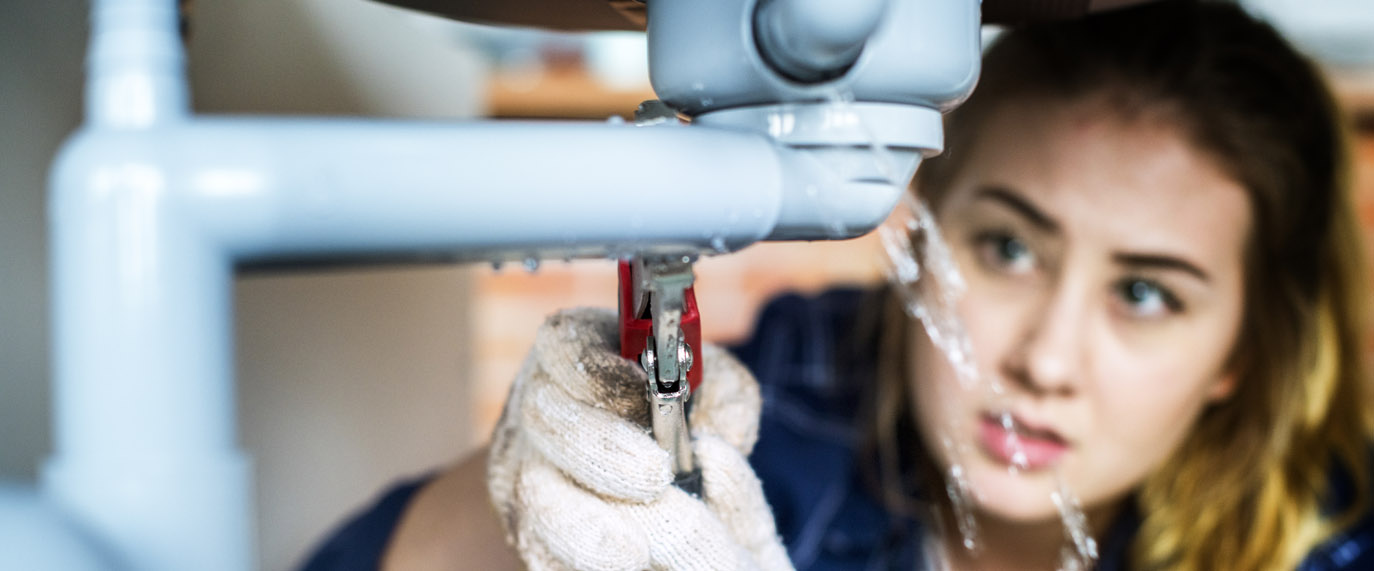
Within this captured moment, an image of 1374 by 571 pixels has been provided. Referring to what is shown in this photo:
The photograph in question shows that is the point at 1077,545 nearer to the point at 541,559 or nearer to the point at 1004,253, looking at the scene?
the point at 1004,253

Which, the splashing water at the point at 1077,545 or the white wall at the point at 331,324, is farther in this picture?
the splashing water at the point at 1077,545

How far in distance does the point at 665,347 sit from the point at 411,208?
4.2 inches

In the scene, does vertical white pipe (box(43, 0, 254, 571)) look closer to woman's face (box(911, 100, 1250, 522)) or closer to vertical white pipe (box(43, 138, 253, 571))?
vertical white pipe (box(43, 138, 253, 571))

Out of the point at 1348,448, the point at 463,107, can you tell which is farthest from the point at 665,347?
the point at 1348,448

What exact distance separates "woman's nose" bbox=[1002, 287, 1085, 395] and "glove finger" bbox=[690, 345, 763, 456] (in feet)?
0.96

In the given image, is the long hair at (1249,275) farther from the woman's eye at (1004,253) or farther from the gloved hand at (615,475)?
the gloved hand at (615,475)

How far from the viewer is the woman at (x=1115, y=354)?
1.96 feet

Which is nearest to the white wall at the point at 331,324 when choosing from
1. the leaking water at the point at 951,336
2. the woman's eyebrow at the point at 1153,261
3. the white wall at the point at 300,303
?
the white wall at the point at 300,303

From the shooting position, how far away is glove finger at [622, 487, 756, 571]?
31cm

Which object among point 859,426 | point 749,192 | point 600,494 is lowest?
point 859,426

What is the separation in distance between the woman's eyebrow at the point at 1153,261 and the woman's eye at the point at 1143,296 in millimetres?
14

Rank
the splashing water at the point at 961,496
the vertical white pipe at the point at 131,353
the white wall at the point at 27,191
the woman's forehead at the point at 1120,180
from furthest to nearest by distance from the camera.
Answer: the splashing water at the point at 961,496 < the woman's forehead at the point at 1120,180 < the white wall at the point at 27,191 < the vertical white pipe at the point at 131,353

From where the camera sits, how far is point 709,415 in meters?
0.37

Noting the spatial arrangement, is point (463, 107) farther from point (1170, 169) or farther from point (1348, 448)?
point (1348, 448)
